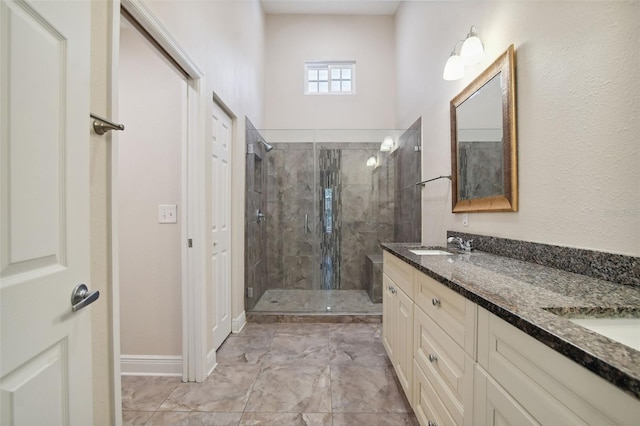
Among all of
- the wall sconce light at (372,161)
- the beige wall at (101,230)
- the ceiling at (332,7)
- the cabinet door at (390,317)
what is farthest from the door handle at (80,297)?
the ceiling at (332,7)

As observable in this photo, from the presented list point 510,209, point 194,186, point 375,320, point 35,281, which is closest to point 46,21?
point 35,281

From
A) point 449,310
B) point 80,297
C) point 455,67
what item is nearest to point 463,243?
point 449,310

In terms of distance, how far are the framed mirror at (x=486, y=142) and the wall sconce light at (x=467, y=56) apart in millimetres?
102

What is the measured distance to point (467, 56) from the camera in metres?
1.65

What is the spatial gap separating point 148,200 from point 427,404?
6.74ft

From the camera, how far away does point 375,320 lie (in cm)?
278

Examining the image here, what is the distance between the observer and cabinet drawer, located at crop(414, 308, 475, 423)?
Answer: 34.5 inches

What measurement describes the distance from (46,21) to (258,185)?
8.54 feet

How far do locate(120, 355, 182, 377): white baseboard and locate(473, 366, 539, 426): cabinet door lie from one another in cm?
185

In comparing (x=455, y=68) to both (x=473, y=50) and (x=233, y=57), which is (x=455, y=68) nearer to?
(x=473, y=50)

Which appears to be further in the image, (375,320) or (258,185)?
(258,185)

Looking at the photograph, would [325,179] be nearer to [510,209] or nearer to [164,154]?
[164,154]

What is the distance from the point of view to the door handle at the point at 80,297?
0.76m

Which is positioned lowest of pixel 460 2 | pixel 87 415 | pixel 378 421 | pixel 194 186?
pixel 378 421
